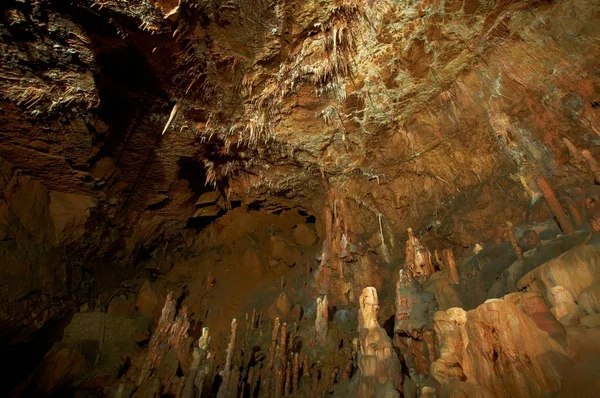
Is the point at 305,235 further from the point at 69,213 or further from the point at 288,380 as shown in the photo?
the point at 69,213

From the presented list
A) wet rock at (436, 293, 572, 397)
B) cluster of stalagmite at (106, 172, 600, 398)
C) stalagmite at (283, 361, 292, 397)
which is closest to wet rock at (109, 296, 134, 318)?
cluster of stalagmite at (106, 172, 600, 398)

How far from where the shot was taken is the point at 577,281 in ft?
18.8

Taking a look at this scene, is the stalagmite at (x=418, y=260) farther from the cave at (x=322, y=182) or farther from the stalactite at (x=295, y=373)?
the stalactite at (x=295, y=373)

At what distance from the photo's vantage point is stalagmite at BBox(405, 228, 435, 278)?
10648 mm

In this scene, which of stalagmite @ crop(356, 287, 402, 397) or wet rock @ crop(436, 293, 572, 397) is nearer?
wet rock @ crop(436, 293, 572, 397)

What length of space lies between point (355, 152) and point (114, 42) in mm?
8330

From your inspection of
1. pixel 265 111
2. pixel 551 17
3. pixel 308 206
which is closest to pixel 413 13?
pixel 551 17

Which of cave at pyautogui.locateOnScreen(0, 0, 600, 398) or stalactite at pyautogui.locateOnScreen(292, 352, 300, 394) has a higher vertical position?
cave at pyautogui.locateOnScreen(0, 0, 600, 398)

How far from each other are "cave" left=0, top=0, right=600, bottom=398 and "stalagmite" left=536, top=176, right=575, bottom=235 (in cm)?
9

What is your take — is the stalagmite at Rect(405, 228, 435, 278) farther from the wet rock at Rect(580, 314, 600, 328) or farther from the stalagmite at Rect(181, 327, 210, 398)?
the stalagmite at Rect(181, 327, 210, 398)

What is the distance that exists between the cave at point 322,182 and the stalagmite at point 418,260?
8 centimetres

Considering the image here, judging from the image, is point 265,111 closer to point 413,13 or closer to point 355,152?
point 355,152

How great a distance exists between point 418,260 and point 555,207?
160 inches

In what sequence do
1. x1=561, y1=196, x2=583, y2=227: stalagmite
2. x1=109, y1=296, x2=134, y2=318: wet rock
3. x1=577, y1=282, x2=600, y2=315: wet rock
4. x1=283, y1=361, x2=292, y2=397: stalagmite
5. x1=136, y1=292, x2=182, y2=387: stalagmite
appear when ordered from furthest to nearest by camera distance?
x1=109, y1=296, x2=134, y2=318: wet rock
x1=136, y1=292, x2=182, y2=387: stalagmite
x1=283, y1=361, x2=292, y2=397: stalagmite
x1=561, y1=196, x2=583, y2=227: stalagmite
x1=577, y1=282, x2=600, y2=315: wet rock
